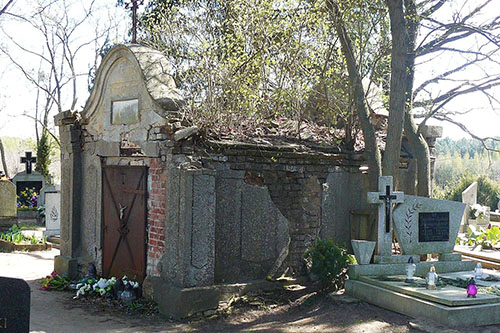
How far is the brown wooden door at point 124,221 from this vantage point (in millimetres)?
9320

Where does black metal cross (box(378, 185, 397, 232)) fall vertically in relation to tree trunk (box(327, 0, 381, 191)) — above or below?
below

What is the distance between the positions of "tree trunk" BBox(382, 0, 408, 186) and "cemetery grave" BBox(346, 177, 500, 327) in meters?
0.86

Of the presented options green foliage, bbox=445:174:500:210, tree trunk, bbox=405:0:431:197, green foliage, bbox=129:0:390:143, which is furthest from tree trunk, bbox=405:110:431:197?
green foliage, bbox=445:174:500:210

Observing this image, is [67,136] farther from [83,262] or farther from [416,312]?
[416,312]

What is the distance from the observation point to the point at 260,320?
8516 mm

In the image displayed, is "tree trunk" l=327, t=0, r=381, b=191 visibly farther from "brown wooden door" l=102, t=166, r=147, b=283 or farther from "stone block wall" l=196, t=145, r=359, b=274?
"brown wooden door" l=102, t=166, r=147, b=283

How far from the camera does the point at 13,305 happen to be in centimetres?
554

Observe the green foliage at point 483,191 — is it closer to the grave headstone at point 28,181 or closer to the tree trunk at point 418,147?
the tree trunk at point 418,147

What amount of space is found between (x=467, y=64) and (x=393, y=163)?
8.57 feet

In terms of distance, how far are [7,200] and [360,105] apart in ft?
38.4

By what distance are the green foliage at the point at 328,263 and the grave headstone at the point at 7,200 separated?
11256 mm

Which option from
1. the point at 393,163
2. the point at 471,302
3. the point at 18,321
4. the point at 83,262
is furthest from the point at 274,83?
the point at 18,321

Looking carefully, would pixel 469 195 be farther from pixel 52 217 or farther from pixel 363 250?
pixel 52 217

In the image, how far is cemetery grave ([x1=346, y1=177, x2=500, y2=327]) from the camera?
743 centimetres
